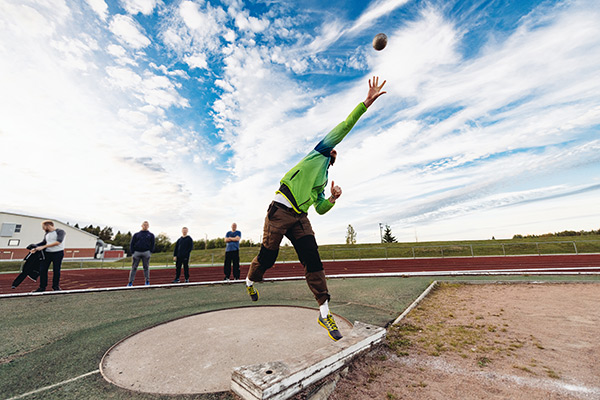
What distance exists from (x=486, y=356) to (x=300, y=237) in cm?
225

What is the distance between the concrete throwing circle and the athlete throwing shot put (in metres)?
0.55

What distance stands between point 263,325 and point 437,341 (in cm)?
213

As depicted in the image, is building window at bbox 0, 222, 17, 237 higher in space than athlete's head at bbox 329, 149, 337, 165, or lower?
higher

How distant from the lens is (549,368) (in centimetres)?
234

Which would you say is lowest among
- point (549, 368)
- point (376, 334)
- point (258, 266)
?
point (549, 368)

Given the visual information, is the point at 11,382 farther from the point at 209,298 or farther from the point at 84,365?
the point at 209,298

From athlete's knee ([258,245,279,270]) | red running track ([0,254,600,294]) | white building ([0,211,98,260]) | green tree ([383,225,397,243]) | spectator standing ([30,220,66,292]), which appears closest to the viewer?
athlete's knee ([258,245,279,270])

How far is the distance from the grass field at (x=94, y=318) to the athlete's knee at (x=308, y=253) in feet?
4.33

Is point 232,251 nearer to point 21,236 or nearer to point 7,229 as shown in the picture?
point 7,229

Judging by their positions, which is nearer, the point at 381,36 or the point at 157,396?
the point at 157,396

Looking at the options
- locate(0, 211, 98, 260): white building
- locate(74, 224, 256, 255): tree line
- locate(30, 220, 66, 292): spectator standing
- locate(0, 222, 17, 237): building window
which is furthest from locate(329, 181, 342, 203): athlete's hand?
locate(74, 224, 256, 255): tree line

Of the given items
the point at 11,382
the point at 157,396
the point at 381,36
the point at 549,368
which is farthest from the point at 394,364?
the point at 381,36

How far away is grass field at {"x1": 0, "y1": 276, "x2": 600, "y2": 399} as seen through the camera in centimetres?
212

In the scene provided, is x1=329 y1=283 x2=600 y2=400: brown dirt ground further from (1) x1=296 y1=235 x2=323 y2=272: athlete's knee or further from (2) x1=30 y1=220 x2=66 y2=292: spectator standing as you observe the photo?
(2) x1=30 y1=220 x2=66 y2=292: spectator standing
